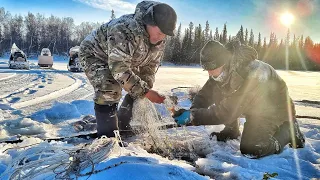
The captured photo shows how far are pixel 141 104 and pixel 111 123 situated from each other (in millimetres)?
414

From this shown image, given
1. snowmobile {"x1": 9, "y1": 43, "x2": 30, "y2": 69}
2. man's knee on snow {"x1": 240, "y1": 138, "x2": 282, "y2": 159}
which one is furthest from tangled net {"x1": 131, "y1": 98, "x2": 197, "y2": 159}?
snowmobile {"x1": 9, "y1": 43, "x2": 30, "y2": 69}

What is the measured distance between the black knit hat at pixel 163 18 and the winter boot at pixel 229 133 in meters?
1.74

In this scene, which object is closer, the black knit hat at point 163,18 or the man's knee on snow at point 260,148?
the black knit hat at point 163,18

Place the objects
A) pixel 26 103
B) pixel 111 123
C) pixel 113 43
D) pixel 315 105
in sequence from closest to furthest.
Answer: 1. pixel 113 43
2. pixel 111 123
3. pixel 26 103
4. pixel 315 105

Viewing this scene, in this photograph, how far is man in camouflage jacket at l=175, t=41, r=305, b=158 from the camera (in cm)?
332

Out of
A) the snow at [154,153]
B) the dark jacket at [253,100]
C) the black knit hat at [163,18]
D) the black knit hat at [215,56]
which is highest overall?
the black knit hat at [163,18]

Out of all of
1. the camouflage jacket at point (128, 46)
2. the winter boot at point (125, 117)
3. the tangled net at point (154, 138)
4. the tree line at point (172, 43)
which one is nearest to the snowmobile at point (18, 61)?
the winter boot at point (125, 117)

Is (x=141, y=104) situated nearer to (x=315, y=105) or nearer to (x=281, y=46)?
Answer: (x=315, y=105)

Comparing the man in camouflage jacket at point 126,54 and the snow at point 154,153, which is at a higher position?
the man in camouflage jacket at point 126,54

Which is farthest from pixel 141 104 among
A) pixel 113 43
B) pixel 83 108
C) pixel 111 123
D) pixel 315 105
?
pixel 315 105

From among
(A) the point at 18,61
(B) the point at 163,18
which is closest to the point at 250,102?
(B) the point at 163,18

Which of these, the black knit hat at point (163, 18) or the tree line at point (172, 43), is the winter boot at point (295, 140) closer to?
the black knit hat at point (163, 18)

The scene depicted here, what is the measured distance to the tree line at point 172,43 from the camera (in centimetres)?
6800

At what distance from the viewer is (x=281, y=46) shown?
85438 mm
